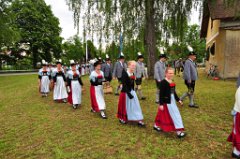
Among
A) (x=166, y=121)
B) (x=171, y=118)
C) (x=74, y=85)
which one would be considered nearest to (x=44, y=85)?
(x=74, y=85)

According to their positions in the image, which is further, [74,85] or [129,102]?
[74,85]

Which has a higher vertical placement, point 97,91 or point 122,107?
point 97,91

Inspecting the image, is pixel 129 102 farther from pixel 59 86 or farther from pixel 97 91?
pixel 59 86

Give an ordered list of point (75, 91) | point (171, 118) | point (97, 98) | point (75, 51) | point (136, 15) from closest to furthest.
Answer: point (171, 118)
point (97, 98)
point (75, 91)
point (136, 15)
point (75, 51)

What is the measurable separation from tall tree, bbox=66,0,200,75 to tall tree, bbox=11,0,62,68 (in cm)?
3008

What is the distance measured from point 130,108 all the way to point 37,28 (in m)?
39.2

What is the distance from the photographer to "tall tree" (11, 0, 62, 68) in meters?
40.5

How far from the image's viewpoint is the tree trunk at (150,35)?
12836 millimetres

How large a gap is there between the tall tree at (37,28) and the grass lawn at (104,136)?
116 ft

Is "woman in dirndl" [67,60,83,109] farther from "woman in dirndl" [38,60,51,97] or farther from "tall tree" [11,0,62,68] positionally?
"tall tree" [11,0,62,68]

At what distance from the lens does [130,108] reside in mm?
6043

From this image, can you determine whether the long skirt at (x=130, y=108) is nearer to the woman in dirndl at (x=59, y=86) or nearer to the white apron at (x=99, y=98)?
the white apron at (x=99, y=98)

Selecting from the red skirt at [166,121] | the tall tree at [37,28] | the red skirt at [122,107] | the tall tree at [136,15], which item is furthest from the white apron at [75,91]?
the tall tree at [37,28]

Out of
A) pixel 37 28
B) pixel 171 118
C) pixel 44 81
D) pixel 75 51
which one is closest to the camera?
pixel 171 118
